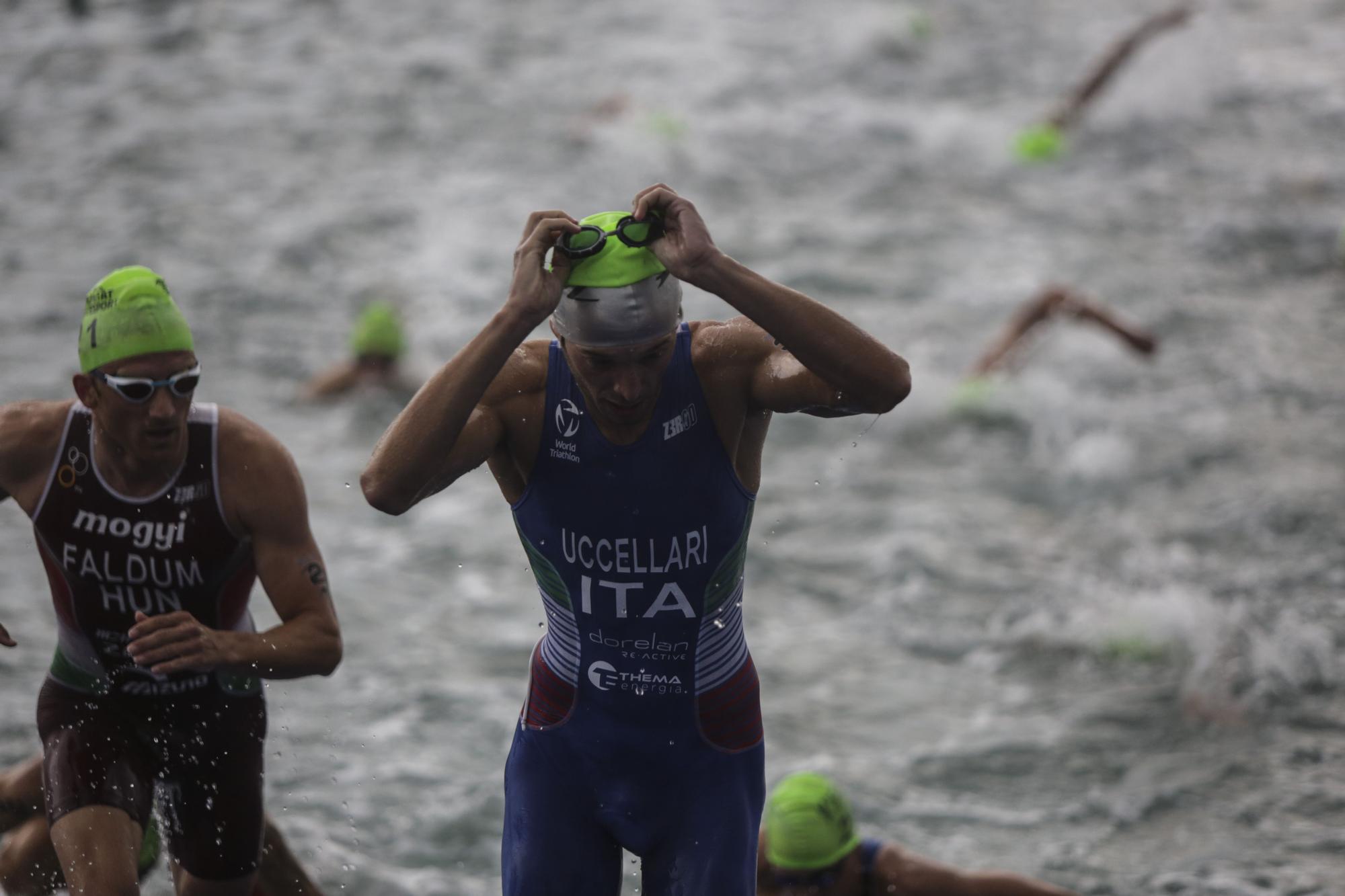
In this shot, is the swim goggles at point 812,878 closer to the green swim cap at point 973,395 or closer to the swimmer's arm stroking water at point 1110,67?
the green swim cap at point 973,395

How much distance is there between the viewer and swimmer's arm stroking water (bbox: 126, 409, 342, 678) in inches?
179

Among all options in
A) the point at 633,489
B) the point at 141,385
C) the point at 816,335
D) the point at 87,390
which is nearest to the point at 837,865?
the point at 633,489

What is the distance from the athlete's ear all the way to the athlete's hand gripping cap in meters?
1.65

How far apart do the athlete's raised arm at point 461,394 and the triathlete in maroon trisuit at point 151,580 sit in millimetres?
977

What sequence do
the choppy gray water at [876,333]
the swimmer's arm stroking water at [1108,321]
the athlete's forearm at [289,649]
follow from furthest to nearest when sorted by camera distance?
the swimmer's arm stroking water at [1108,321] < the choppy gray water at [876,333] < the athlete's forearm at [289,649]

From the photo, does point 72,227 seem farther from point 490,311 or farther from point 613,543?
point 613,543

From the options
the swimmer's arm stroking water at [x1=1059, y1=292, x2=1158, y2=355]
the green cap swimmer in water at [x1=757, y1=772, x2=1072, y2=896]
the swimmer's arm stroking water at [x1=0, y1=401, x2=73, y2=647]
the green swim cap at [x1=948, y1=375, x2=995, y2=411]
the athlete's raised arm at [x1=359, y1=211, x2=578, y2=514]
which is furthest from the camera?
the green swim cap at [x1=948, y1=375, x2=995, y2=411]

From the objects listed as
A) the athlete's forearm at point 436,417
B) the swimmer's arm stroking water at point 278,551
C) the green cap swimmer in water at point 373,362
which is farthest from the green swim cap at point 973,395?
the athlete's forearm at point 436,417

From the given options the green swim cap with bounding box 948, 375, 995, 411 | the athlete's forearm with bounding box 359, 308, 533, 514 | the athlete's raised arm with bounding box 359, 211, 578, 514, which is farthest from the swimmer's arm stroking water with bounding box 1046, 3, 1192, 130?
the athlete's forearm with bounding box 359, 308, 533, 514

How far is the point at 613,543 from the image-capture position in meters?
3.95

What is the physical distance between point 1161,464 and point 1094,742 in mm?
3731

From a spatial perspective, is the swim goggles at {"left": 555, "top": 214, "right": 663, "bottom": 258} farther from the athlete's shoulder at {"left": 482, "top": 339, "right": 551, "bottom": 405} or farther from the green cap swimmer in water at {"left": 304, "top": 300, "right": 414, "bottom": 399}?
the green cap swimmer in water at {"left": 304, "top": 300, "right": 414, "bottom": 399}

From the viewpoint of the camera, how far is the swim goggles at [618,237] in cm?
369

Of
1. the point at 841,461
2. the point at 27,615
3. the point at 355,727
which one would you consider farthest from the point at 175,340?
the point at 841,461
